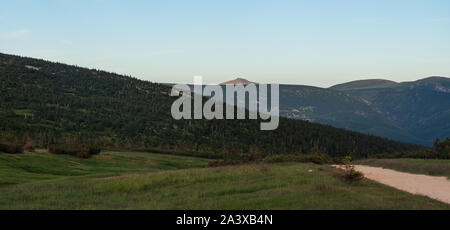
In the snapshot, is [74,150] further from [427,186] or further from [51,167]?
[427,186]

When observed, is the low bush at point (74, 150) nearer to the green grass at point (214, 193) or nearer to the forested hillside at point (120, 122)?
the green grass at point (214, 193)

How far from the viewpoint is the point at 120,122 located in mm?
103500

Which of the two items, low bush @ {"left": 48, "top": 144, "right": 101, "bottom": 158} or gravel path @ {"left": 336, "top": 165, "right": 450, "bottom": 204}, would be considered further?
low bush @ {"left": 48, "top": 144, "right": 101, "bottom": 158}

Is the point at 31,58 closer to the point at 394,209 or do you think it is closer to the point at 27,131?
the point at 27,131

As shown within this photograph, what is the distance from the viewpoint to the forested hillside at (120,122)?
89.0 metres

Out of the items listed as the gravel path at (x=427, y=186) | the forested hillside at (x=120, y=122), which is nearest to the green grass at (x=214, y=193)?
the gravel path at (x=427, y=186)

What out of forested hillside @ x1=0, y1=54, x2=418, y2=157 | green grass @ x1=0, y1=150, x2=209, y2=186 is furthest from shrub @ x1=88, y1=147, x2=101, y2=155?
forested hillside @ x1=0, y1=54, x2=418, y2=157

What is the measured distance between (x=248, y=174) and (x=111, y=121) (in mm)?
82274

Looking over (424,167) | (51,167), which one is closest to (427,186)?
(424,167)

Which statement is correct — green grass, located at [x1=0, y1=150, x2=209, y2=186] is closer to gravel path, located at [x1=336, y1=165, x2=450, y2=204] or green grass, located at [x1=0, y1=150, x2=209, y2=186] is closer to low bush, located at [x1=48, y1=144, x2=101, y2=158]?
low bush, located at [x1=48, y1=144, x2=101, y2=158]

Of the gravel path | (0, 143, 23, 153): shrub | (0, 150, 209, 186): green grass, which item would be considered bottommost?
(0, 150, 209, 186): green grass

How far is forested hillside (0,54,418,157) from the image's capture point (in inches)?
3504

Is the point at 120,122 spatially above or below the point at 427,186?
above
